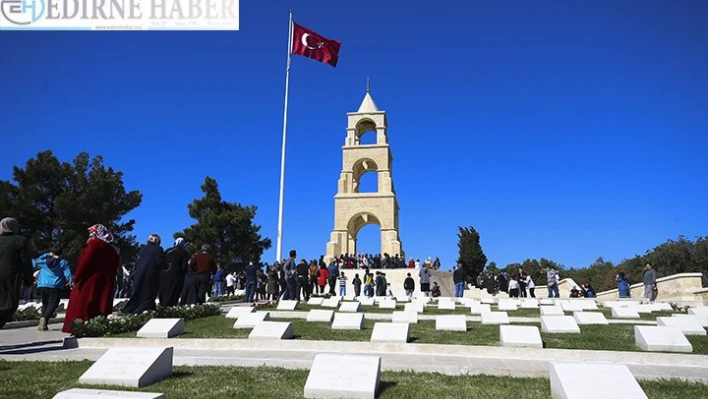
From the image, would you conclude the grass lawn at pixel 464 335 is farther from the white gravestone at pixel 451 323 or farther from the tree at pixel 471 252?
the tree at pixel 471 252

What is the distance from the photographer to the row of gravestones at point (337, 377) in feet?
13.0

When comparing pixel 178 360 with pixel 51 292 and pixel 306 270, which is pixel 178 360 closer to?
pixel 51 292

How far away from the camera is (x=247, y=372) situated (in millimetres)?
5855

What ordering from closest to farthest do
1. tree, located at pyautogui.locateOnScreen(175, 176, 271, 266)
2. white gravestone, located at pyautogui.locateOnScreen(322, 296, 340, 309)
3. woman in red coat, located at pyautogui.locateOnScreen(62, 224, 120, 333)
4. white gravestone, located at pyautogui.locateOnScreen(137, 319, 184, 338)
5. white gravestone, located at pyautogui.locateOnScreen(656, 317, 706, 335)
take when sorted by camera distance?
white gravestone, located at pyautogui.locateOnScreen(137, 319, 184, 338) → woman in red coat, located at pyautogui.locateOnScreen(62, 224, 120, 333) → white gravestone, located at pyautogui.locateOnScreen(656, 317, 706, 335) → white gravestone, located at pyautogui.locateOnScreen(322, 296, 340, 309) → tree, located at pyautogui.locateOnScreen(175, 176, 271, 266)

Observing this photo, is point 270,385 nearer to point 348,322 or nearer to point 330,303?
point 348,322

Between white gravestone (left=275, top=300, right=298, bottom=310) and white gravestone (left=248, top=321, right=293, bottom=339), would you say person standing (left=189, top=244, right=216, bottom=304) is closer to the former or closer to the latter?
white gravestone (left=275, top=300, right=298, bottom=310)

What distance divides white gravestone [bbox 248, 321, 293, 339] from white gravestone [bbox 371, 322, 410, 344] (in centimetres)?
155

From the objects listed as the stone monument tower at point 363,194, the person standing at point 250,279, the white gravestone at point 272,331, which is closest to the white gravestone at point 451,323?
the white gravestone at point 272,331

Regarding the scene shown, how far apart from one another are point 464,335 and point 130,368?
6.23 m

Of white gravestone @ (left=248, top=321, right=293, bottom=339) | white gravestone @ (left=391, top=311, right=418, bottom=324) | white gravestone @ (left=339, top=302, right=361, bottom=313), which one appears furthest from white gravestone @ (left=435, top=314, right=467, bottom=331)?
white gravestone @ (left=339, top=302, right=361, bottom=313)

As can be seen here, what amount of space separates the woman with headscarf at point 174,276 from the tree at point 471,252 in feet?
125

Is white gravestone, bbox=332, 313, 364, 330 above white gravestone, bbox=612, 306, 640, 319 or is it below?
above

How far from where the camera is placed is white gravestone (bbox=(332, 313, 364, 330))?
10117 mm

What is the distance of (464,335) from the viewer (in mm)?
9352
